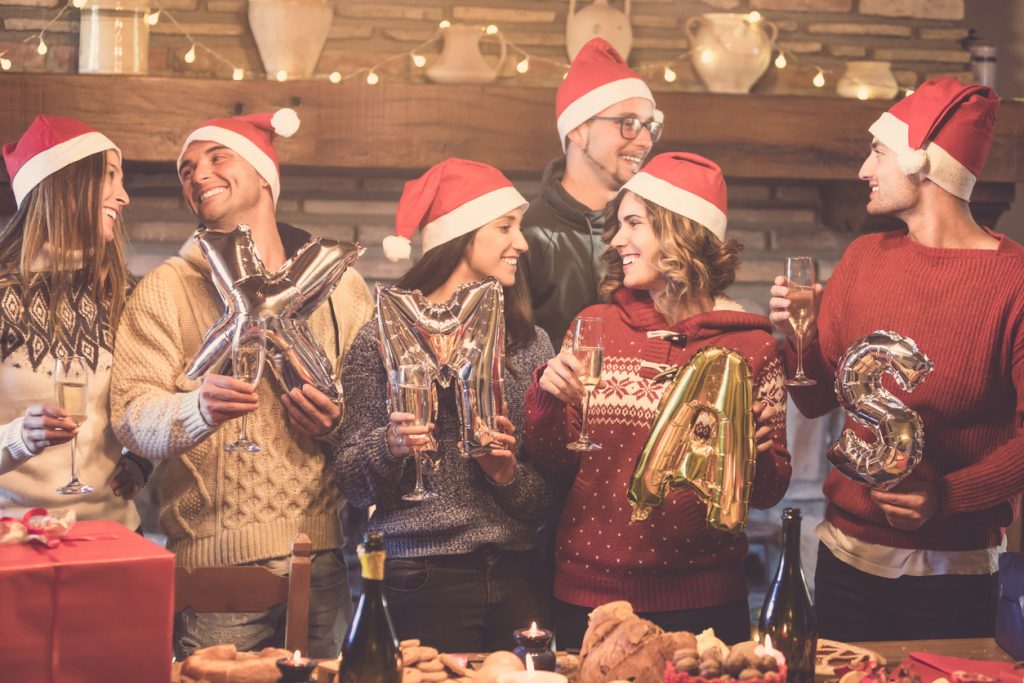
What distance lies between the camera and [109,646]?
5.42ft

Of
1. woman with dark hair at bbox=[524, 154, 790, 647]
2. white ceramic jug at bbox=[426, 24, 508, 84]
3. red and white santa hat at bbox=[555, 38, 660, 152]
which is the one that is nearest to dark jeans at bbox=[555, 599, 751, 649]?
woman with dark hair at bbox=[524, 154, 790, 647]

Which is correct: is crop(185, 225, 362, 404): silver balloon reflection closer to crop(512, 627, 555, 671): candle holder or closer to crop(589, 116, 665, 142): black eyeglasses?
crop(512, 627, 555, 671): candle holder

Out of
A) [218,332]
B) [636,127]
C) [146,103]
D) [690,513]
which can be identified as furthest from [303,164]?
[690,513]

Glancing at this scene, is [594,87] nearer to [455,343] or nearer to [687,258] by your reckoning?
[687,258]

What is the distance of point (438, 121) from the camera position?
3.81 metres

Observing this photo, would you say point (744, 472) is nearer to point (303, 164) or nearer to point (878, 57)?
→ point (303, 164)

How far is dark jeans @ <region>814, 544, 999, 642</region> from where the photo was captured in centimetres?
257

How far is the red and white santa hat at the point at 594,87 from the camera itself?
315 cm

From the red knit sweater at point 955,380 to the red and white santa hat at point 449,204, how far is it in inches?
28.9

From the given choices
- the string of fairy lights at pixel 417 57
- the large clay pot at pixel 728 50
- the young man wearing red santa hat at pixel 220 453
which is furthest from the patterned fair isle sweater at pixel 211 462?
the large clay pot at pixel 728 50

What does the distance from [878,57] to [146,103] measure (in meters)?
2.61

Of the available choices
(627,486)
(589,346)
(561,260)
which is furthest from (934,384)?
(561,260)

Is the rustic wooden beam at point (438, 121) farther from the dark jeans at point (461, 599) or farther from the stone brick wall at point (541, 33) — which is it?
the dark jeans at point (461, 599)

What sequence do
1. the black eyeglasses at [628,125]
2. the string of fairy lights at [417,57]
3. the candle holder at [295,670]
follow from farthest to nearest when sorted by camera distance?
1. the string of fairy lights at [417,57]
2. the black eyeglasses at [628,125]
3. the candle holder at [295,670]
